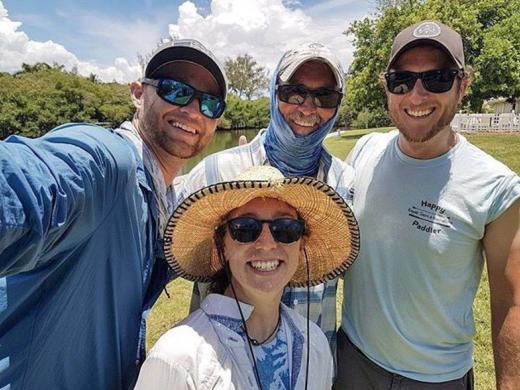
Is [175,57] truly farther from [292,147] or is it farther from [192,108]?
[292,147]

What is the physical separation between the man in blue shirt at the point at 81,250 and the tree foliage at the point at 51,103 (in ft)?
132

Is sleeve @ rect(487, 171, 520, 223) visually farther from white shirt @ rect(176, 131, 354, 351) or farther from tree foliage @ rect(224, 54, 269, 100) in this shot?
tree foliage @ rect(224, 54, 269, 100)

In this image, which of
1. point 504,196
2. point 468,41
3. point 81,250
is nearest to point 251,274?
point 81,250

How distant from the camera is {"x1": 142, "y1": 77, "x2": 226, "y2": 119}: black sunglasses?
2.00 meters

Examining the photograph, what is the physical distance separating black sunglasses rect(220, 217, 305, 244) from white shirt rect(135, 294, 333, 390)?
261 millimetres

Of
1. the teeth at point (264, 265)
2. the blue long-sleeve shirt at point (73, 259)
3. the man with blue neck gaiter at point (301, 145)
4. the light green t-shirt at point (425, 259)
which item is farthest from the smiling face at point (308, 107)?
the blue long-sleeve shirt at point (73, 259)

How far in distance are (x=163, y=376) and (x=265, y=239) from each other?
63 cm

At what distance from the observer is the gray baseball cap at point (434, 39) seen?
2.09 m

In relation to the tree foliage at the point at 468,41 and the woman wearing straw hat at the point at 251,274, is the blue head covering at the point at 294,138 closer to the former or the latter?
the woman wearing straw hat at the point at 251,274

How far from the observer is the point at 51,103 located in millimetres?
45781

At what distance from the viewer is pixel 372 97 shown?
3247cm

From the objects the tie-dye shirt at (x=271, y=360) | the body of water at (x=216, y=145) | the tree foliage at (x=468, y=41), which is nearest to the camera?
the tie-dye shirt at (x=271, y=360)

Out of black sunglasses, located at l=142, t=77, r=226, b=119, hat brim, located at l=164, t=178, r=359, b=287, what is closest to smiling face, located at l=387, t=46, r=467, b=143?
hat brim, located at l=164, t=178, r=359, b=287

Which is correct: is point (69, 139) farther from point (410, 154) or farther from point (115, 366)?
point (410, 154)
